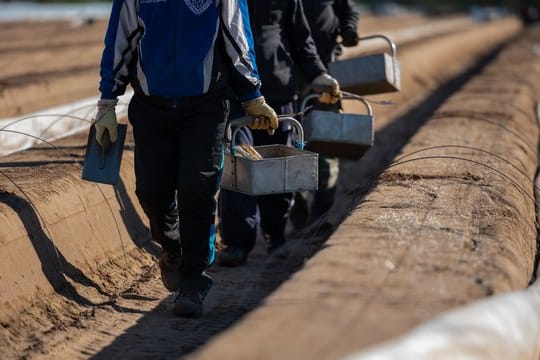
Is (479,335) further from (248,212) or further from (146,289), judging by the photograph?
(248,212)

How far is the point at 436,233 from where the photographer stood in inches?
194

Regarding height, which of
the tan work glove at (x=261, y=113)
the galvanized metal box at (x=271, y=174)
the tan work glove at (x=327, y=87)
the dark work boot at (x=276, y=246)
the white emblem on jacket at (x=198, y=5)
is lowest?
the dark work boot at (x=276, y=246)

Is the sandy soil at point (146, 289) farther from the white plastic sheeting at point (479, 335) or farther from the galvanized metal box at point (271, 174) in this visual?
the galvanized metal box at point (271, 174)

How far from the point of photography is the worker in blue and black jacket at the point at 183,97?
15.9 ft

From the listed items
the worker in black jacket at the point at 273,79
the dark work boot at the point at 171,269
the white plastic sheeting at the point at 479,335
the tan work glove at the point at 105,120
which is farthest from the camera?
the worker in black jacket at the point at 273,79

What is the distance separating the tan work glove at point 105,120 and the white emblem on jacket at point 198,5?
0.65m

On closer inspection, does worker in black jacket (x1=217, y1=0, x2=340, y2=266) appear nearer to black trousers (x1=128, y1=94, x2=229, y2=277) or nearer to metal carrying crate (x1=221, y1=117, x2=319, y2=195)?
metal carrying crate (x1=221, y1=117, x2=319, y2=195)

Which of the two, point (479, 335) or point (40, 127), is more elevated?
point (479, 335)

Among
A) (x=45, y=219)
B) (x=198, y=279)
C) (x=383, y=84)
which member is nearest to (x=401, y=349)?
(x=198, y=279)

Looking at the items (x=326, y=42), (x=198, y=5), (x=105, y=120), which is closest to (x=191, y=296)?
(x=105, y=120)

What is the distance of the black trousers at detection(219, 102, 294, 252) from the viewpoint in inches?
246

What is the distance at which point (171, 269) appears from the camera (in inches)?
217

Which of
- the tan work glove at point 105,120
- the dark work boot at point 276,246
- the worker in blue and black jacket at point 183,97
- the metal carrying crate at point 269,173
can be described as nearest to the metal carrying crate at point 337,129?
the dark work boot at point 276,246

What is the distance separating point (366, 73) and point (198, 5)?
2.79 meters
